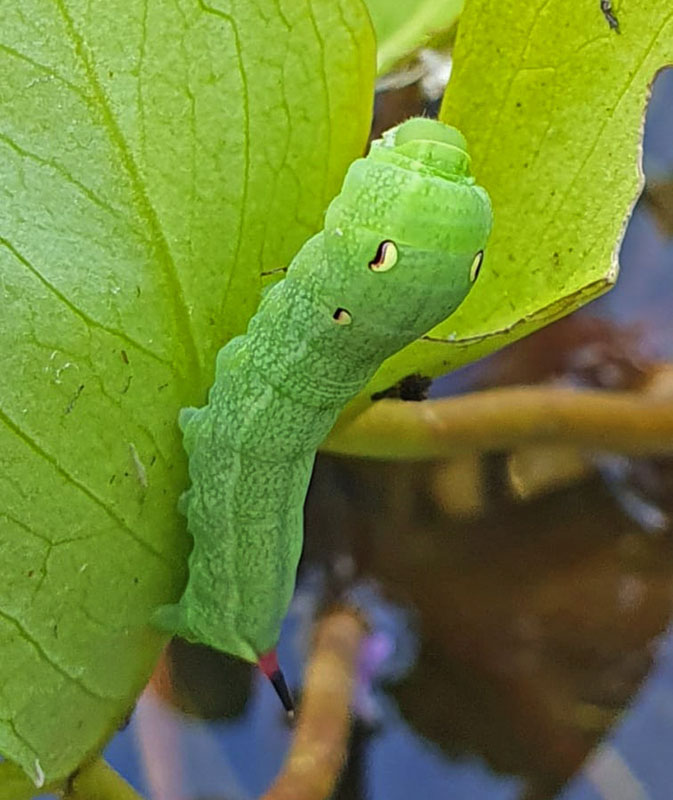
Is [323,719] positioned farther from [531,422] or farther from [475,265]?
[475,265]

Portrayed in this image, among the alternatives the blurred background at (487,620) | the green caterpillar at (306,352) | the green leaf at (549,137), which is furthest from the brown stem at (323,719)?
the green leaf at (549,137)

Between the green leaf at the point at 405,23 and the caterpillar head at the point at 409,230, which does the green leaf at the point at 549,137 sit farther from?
the green leaf at the point at 405,23

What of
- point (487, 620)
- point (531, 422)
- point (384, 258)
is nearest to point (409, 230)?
point (384, 258)

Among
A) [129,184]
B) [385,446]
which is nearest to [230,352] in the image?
[129,184]

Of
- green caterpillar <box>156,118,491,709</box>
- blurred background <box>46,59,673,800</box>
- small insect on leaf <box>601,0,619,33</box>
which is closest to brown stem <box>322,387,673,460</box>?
blurred background <box>46,59,673,800</box>

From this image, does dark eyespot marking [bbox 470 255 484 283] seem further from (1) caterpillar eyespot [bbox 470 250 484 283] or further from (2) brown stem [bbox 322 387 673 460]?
(2) brown stem [bbox 322 387 673 460]

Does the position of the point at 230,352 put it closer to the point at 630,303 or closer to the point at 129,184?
the point at 129,184
